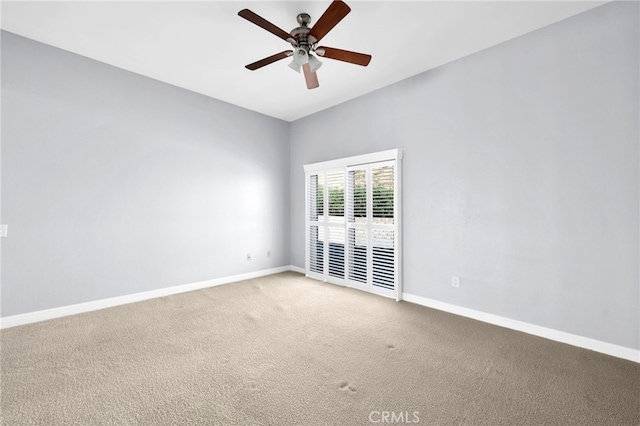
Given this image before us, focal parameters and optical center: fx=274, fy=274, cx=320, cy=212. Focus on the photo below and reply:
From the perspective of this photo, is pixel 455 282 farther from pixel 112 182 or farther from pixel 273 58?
pixel 112 182

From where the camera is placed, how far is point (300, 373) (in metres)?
1.97

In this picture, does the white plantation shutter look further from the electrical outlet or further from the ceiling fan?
the ceiling fan

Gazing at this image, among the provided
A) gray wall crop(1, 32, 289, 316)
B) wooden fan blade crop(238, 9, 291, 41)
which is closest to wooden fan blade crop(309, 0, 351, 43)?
wooden fan blade crop(238, 9, 291, 41)

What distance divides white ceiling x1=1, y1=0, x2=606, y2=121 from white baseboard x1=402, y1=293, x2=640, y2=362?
9.12 ft

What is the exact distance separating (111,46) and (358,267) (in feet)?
12.8

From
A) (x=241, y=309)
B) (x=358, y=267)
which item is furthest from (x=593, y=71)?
(x=241, y=309)

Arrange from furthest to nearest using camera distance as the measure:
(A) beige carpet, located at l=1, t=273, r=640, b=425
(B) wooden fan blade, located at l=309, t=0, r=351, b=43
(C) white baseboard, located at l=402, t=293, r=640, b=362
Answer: (C) white baseboard, located at l=402, t=293, r=640, b=362
(B) wooden fan blade, located at l=309, t=0, r=351, b=43
(A) beige carpet, located at l=1, t=273, r=640, b=425

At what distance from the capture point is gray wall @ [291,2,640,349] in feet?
7.20

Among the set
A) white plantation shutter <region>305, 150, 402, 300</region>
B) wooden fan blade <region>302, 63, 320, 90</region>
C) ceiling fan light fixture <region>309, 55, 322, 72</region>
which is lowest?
white plantation shutter <region>305, 150, 402, 300</region>

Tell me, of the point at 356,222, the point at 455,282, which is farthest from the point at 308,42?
the point at 455,282

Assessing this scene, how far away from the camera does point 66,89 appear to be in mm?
2975

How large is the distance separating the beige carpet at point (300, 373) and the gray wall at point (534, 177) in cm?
42

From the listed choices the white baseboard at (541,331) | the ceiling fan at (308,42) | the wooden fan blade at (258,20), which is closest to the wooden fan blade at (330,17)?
the ceiling fan at (308,42)

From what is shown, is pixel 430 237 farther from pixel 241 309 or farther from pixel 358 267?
pixel 241 309
